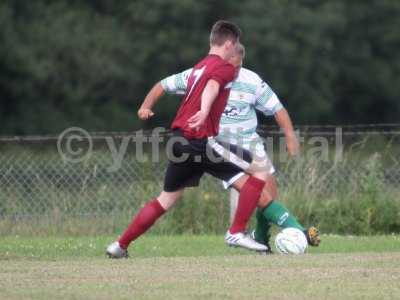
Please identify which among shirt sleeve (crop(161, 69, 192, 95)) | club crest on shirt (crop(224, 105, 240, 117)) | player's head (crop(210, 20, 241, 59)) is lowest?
club crest on shirt (crop(224, 105, 240, 117))

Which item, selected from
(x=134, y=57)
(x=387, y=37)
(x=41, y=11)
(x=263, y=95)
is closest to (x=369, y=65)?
(x=387, y=37)

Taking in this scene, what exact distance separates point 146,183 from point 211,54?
4945mm

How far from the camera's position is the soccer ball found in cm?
1045

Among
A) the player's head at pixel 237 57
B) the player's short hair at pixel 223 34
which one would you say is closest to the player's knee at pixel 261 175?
the player's head at pixel 237 57

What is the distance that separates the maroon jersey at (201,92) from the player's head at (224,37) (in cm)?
10

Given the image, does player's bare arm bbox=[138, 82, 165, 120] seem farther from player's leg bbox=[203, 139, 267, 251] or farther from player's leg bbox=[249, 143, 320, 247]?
player's leg bbox=[249, 143, 320, 247]

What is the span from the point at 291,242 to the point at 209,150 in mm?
1185

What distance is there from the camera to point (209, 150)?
9.85 metres

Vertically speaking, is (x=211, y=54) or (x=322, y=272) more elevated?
(x=211, y=54)

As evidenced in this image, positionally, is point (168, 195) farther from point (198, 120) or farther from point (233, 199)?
point (233, 199)

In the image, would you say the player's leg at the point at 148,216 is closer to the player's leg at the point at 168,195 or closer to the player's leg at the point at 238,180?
the player's leg at the point at 168,195

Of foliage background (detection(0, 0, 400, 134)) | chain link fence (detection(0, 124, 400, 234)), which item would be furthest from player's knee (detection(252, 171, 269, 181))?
foliage background (detection(0, 0, 400, 134))

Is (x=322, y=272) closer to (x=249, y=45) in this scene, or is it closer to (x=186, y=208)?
(x=186, y=208)

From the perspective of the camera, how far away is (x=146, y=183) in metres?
14.7
